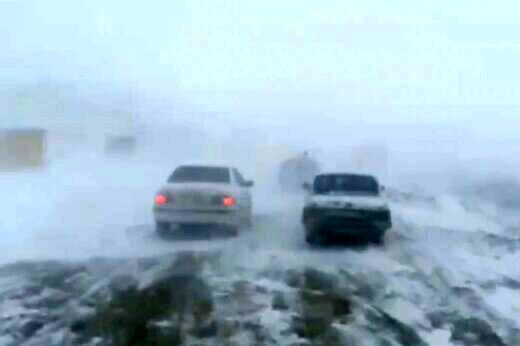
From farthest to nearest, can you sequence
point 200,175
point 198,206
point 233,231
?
point 200,175, point 233,231, point 198,206

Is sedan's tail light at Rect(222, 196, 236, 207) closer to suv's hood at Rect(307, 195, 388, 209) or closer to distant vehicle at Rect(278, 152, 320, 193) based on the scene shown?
suv's hood at Rect(307, 195, 388, 209)

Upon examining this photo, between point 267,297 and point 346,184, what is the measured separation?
23.1ft

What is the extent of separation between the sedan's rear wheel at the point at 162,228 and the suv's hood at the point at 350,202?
2.83 m

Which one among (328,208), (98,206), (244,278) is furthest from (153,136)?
(244,278)

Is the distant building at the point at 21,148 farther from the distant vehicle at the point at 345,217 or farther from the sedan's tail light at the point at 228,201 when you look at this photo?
the distant vehicle at the point at 345,217

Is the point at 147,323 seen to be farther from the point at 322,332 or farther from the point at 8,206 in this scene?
the point at 8,206

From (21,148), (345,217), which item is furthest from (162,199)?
(21,148)

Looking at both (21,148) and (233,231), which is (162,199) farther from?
(21,148)

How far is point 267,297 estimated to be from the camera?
11.1 m

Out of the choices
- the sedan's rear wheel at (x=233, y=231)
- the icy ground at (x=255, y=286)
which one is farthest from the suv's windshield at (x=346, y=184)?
the sedan's rear wheel at (x=233, y=231)

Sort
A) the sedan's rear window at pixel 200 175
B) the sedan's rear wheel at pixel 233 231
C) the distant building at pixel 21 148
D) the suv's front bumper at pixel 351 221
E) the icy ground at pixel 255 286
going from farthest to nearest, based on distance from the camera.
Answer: the distant building at pixel 21 148 < the sedan's rear window at pixel 200 175 < the sedan's rear wheel at pixel 233 231 < the suv's front bumper at pixel 351 221 < the icy ground at pixel 255 286

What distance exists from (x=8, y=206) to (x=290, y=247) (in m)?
9.20

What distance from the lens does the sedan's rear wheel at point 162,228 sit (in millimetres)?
16425

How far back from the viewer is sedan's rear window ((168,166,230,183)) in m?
17.5
